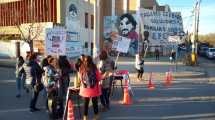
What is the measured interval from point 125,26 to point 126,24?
45 cm

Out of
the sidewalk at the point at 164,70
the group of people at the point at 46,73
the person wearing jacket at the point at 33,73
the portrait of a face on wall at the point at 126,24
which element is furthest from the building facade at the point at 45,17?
the group of people at the point at 46,73

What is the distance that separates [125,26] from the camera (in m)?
64.8

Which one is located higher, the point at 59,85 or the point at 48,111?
the point at 59,85

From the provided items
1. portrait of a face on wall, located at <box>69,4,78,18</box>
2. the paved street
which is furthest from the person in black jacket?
portrait of a face on wall, located at <box>69,4,78,18</box>

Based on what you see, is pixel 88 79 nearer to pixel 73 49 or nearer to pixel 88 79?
pixel 88 79

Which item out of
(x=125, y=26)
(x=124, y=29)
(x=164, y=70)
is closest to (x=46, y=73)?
(x=164, y=70)

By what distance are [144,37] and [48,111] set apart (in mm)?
49959

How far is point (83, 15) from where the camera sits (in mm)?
54812

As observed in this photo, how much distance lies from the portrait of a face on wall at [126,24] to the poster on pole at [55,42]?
2010 inches

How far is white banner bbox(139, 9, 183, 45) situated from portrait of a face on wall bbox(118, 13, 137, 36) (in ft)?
10.8

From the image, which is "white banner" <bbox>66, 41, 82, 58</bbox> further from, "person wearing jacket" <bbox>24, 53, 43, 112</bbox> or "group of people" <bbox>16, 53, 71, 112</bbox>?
"group of people" <bbox>16, 53, 71, 112</bbox>

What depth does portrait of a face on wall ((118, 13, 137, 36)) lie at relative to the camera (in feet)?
210

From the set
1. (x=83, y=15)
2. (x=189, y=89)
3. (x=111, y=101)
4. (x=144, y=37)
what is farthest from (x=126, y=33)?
(x=111, y=101)

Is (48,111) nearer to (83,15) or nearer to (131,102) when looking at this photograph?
(131,102)
